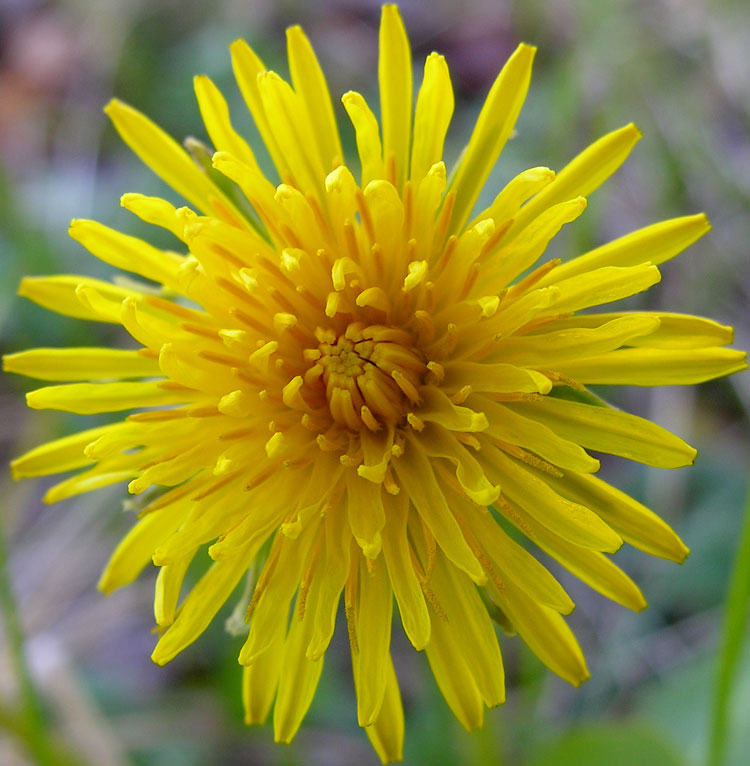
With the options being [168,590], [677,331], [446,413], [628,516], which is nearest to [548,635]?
[628,516]

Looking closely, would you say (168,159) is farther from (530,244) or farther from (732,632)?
(732,632)

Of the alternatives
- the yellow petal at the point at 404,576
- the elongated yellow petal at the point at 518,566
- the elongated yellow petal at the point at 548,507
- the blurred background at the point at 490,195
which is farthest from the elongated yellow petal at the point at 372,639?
the blurred background at the point at 490,195

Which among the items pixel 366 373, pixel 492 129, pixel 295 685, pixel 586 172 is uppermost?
pixel 492 129

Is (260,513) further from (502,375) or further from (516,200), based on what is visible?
(516,200)

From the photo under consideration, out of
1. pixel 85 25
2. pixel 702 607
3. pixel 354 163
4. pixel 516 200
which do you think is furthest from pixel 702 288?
pixel 85 25

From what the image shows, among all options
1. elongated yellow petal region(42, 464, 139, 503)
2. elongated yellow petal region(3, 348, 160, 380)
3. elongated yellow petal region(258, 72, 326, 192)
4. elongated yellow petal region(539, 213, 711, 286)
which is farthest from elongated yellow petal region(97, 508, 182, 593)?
elongated yellow petal region(539, 213, 711, 286)

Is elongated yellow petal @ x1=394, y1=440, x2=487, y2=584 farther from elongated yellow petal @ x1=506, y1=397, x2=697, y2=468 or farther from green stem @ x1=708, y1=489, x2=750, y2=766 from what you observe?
green stem @ x1=708, y1=489, x2=750, y2=766

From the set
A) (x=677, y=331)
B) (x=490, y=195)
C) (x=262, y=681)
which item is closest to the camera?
(x=677, y=331)
